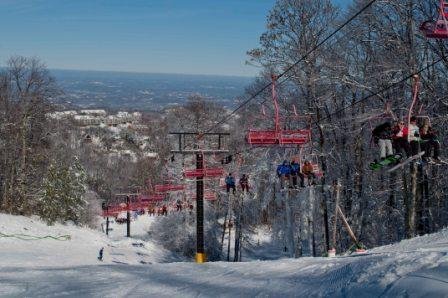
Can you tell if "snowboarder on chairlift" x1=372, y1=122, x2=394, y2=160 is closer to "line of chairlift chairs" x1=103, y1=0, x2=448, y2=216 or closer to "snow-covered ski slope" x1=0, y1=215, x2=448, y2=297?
"line of chairlift chairs" x1=103, y1=0, x2=448, y2=216

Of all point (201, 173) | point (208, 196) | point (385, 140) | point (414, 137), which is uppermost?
point (414, 137)

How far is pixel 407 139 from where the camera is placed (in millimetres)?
11023

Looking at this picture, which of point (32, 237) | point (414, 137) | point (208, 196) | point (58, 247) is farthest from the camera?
point (208, 196)

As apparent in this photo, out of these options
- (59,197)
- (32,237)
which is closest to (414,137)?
(32,237)

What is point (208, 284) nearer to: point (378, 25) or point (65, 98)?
point (378, 25)

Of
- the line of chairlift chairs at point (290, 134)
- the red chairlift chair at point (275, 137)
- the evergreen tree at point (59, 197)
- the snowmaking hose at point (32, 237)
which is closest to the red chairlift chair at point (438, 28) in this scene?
the line of chairlift chairs at point (290, 134)

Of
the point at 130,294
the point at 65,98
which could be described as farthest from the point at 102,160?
the point at 130,294

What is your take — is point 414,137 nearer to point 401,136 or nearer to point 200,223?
point 401,136

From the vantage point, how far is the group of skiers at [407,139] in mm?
11039

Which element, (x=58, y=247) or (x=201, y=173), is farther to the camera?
(x=58, y=247)

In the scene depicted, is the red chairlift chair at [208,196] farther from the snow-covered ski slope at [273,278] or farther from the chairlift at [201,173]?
the snow-covered ski slope at [273,278]

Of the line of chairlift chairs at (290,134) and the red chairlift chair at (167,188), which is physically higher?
the line of chairlift chairs at (290,134)

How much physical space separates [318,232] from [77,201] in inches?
698

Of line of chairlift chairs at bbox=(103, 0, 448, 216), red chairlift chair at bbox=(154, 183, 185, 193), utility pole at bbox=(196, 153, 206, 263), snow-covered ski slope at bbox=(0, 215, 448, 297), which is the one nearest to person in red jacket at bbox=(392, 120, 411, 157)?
line of chairlift chairs at bbox=(103, 0, 448, 216)
